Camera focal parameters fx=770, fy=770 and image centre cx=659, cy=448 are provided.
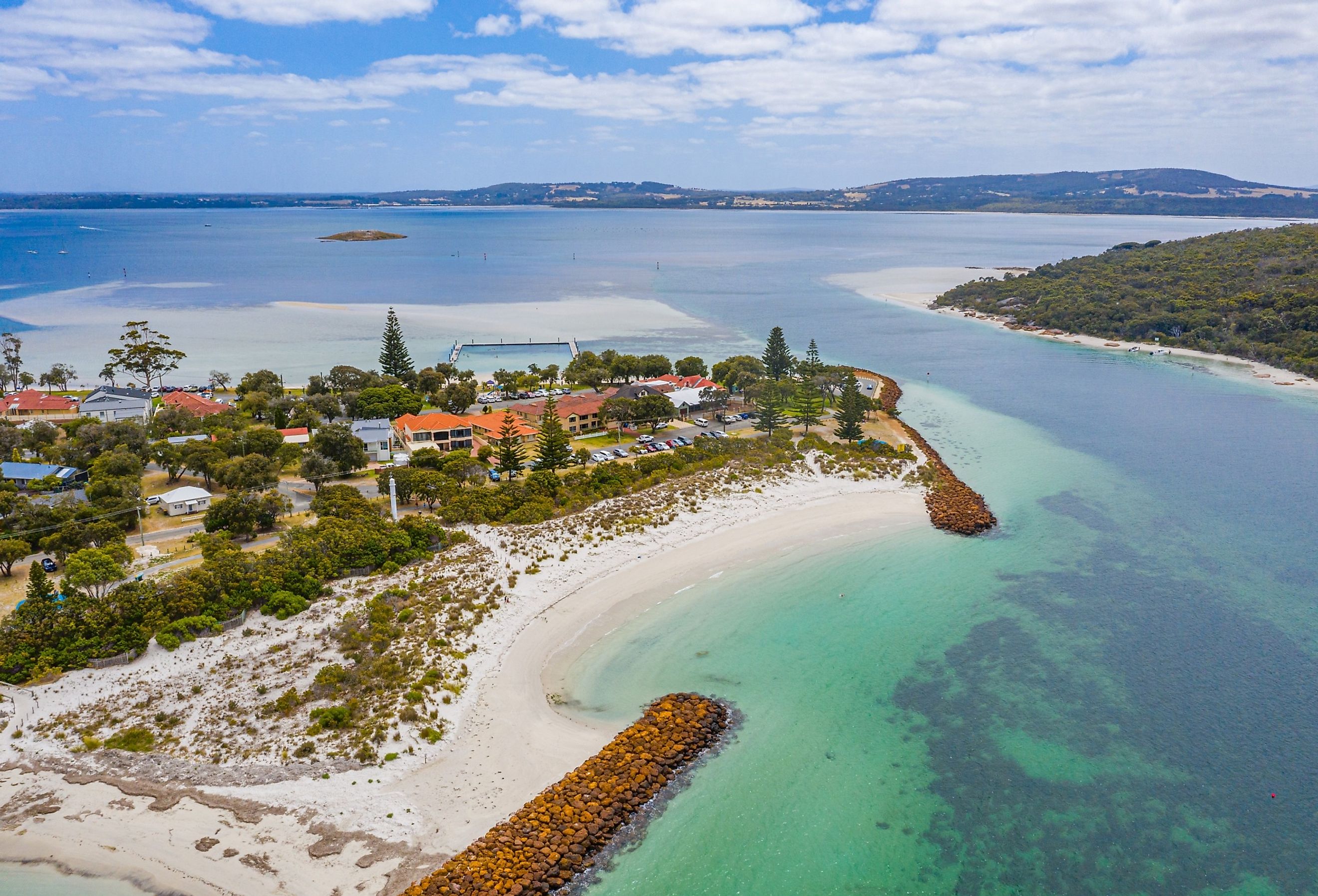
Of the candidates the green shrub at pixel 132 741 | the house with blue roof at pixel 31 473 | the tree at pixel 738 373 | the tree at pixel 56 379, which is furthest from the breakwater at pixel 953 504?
the tree at pixel 56 379

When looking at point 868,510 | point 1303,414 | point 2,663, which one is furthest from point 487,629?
point 1303,414

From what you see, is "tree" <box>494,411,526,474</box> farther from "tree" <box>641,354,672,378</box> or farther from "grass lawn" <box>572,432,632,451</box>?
"tree" <box>641,354,672,378</box>

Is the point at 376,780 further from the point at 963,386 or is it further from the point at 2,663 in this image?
the point at 963,386

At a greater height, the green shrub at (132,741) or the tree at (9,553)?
the tree at (9,553)

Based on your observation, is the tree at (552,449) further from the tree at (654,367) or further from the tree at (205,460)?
the tree at (654,367)

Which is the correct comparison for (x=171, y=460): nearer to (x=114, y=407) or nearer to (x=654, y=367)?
(x=114, y=407)
